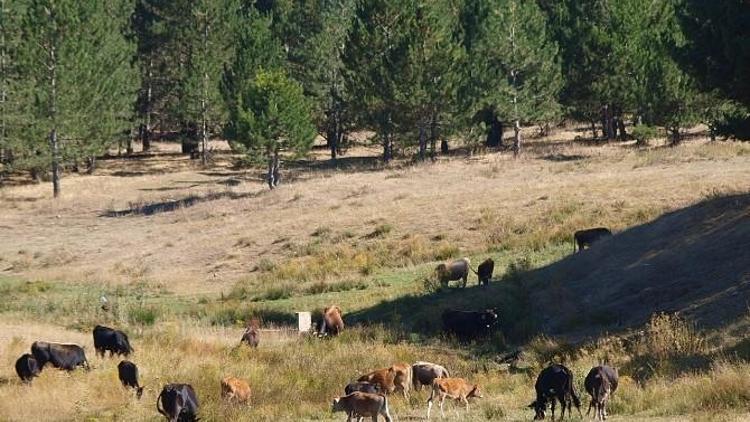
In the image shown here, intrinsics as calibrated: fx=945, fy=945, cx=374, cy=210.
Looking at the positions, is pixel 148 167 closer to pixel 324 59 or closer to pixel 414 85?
pixel 324 59

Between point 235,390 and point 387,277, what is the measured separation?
17.3 meters

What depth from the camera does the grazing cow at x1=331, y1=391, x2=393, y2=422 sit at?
13117 millimetres

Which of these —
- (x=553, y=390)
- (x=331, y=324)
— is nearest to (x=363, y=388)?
(x=553, y=390)

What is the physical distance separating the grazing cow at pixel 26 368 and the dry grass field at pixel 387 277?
465 millimetres

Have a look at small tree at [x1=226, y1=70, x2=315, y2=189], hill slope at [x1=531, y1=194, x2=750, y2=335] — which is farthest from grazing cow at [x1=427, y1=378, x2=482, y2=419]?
small tree at [x1=226, y1=70, x2=315, y2=189]

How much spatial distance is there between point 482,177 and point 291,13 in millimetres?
32437

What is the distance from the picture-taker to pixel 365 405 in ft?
43.3

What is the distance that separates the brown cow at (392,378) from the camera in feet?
52.0

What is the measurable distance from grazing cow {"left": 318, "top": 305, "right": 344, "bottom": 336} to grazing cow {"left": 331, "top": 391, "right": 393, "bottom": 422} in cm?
1056

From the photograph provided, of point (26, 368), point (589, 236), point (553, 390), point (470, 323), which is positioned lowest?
point (470, 323)

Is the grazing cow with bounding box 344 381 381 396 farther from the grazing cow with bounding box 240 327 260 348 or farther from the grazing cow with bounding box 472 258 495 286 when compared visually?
the grazing cow with bounding box 472 258 495 286

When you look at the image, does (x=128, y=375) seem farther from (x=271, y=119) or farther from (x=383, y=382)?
(x=271, y=119)

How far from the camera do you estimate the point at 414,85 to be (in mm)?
60281

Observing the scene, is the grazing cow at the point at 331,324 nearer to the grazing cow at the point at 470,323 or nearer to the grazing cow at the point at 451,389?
the grazing cow at the point at 470,323
